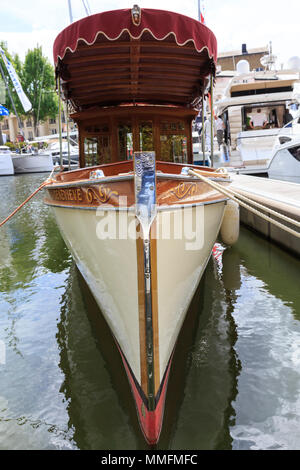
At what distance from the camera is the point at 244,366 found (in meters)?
4.02

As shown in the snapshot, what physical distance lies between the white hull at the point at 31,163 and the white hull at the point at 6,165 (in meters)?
2.34

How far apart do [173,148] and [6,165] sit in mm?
29136

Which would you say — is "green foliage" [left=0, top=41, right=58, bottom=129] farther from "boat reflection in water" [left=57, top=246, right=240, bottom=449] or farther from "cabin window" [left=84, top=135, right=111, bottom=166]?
"boat reflection in water" [left=57, top=246, right=240, bottom=449]

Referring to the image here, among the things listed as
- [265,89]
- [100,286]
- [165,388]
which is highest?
[265,89]

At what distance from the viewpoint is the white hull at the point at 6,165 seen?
31.7 meters

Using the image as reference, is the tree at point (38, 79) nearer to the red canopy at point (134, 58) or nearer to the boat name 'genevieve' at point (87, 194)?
the red canopy at point (134, 58)

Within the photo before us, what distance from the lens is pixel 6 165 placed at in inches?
1257

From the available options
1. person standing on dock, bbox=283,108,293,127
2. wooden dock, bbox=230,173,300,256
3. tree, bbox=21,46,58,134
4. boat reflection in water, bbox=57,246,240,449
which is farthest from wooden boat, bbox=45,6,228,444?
tree, bbox=21,46,58,134

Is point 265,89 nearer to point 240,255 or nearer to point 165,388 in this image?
point 240,255

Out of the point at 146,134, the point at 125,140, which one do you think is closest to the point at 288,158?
the point at 146,134

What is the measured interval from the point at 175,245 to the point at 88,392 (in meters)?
1.69

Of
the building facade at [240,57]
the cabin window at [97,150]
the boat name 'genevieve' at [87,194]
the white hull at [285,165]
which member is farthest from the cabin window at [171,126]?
the building facade at [240,57]

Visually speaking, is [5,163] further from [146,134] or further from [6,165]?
[146,134]

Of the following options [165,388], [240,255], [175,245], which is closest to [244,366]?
[165,388]
